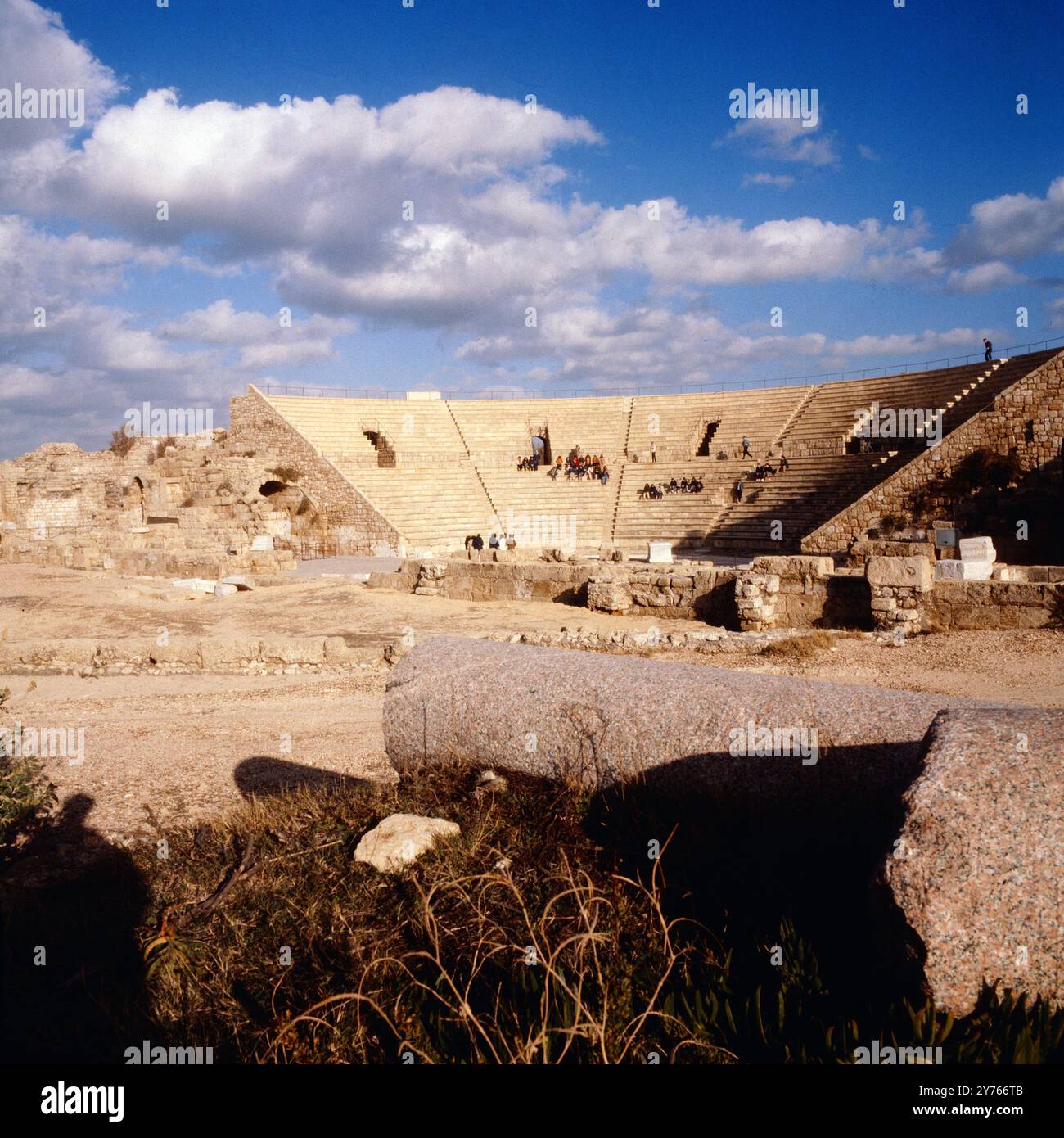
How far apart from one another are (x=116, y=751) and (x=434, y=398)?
33310 millimetres

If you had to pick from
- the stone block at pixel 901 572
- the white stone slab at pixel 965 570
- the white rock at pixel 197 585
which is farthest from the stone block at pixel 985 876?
the white rock at pixel 197 585

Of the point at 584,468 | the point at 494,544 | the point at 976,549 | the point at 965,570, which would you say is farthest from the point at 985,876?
the point at 584,468

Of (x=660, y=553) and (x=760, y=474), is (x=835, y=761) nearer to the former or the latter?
(x=660, y=553)

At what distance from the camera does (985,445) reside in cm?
2073

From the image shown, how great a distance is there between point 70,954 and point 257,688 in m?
5.98

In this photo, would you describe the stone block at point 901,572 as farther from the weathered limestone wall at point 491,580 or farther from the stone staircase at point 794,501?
the stone staircase at point 794,501

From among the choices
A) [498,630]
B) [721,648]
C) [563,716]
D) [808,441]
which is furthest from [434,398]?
[563,716]

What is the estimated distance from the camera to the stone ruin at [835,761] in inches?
81.0

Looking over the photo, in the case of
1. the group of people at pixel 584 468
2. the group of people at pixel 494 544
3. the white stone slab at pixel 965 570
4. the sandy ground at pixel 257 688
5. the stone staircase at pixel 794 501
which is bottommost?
the sandy ground at pixel 257 688

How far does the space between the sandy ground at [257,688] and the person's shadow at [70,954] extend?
50 cm

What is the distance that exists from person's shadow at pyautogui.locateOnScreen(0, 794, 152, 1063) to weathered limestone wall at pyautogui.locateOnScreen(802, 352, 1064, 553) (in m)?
20.2

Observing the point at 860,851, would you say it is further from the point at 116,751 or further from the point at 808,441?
the point at 808,441

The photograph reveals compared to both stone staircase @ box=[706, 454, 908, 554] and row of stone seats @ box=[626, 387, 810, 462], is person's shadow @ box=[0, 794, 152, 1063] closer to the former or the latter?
stone staircase @ box=[706, 454, 908, 554]

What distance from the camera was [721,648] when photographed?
992cm
